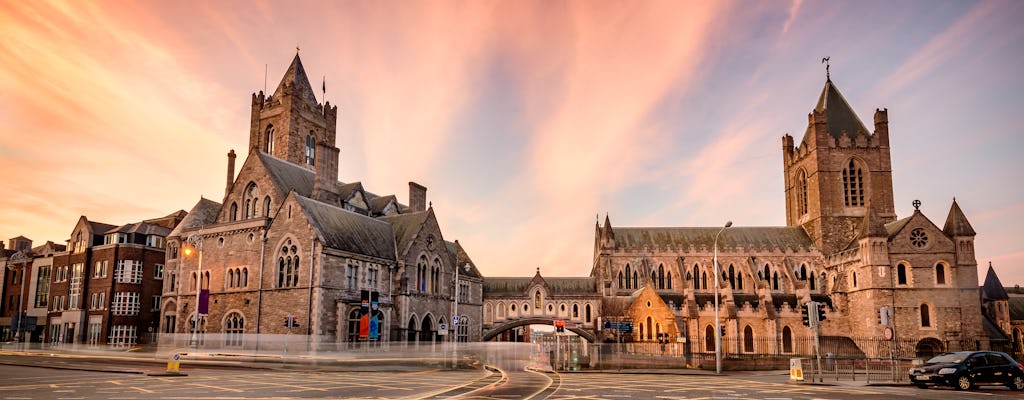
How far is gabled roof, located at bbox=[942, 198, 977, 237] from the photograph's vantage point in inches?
2237

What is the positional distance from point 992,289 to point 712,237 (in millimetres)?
33293

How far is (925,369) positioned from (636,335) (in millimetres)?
37976

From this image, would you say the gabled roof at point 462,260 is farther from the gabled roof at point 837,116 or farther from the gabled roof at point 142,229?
the gabled roof at point 837,116

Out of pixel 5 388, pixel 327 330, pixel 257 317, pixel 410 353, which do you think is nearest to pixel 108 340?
pixel 257 317

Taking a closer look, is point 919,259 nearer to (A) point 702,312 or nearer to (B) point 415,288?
(A) point 702,312

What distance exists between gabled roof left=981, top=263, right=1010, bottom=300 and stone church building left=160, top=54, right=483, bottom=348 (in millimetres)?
60749

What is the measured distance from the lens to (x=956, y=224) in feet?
188

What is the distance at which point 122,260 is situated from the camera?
5822 centimetres

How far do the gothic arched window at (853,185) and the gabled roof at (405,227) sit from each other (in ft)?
156

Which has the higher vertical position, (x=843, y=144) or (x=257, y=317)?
(x=843, y=144)

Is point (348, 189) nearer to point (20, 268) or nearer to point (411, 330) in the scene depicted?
point (411, 330)

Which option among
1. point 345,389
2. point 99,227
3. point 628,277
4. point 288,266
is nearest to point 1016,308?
point 628,277

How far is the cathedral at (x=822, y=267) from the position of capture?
56.2m

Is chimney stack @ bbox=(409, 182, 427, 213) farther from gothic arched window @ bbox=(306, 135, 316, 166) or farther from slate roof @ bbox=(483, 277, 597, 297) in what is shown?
gothic arched window @ bbox=(306, 135, 316, 166)
